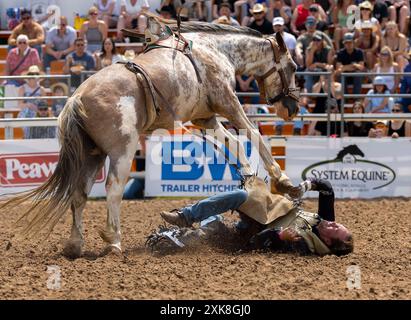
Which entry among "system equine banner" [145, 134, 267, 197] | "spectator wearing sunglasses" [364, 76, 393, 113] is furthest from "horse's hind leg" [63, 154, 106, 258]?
"spectator wearing sunglasses" [364, 76, 393, 113]

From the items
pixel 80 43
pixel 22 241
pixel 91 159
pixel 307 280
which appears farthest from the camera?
pixel 80 43

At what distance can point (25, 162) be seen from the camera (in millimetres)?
11820

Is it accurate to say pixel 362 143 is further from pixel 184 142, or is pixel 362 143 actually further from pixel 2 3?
pixel 2 3

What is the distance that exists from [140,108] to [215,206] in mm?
1056

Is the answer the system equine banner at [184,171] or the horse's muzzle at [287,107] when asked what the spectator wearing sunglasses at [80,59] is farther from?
the horse's muzzle at [287,107]

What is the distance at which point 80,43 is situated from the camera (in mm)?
13383

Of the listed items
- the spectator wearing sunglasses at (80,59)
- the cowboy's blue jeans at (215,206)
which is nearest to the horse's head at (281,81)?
the cowboy's blue jeans at (215,206)

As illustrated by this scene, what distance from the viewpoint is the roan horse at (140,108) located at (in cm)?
702

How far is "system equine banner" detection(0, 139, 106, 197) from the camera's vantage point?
11742 mm

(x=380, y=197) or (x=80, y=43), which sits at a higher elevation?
(x=80, y=43)

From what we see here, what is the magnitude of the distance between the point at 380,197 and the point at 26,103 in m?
5.19

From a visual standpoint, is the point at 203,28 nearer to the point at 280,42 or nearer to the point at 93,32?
the point at 280,42
